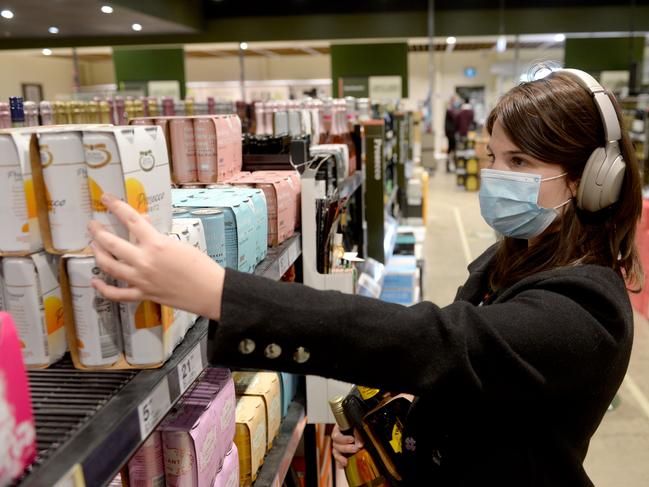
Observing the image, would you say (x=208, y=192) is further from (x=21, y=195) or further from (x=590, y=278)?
(x=590, y=278)

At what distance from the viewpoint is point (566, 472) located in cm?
115

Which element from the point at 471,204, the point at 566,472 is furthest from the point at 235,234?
the point at 471,204

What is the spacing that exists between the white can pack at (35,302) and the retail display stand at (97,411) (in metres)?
0.04

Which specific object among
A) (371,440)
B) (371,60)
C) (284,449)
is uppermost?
(371,60)

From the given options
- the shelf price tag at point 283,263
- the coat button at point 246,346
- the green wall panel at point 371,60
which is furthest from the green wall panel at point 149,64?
the coat button at point 246,346

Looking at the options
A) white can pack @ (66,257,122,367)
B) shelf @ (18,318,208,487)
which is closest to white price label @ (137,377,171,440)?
shelf @ (18,318,208,487)

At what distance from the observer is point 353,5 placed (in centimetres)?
1170

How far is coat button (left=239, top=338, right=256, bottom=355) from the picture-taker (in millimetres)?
881

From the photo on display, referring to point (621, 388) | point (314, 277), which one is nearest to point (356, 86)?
point (621, 388)

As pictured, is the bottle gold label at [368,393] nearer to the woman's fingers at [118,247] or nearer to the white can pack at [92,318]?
the white can pack at [92,318]

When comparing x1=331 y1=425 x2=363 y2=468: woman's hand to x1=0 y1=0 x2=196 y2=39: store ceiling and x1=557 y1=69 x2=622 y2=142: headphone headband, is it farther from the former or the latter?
x1=0 y1=0 x2=196 y2=39: store ceiling

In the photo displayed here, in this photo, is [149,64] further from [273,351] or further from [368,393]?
[273,351]

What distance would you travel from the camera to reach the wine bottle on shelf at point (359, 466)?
1440 mm

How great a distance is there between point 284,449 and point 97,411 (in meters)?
1.18
